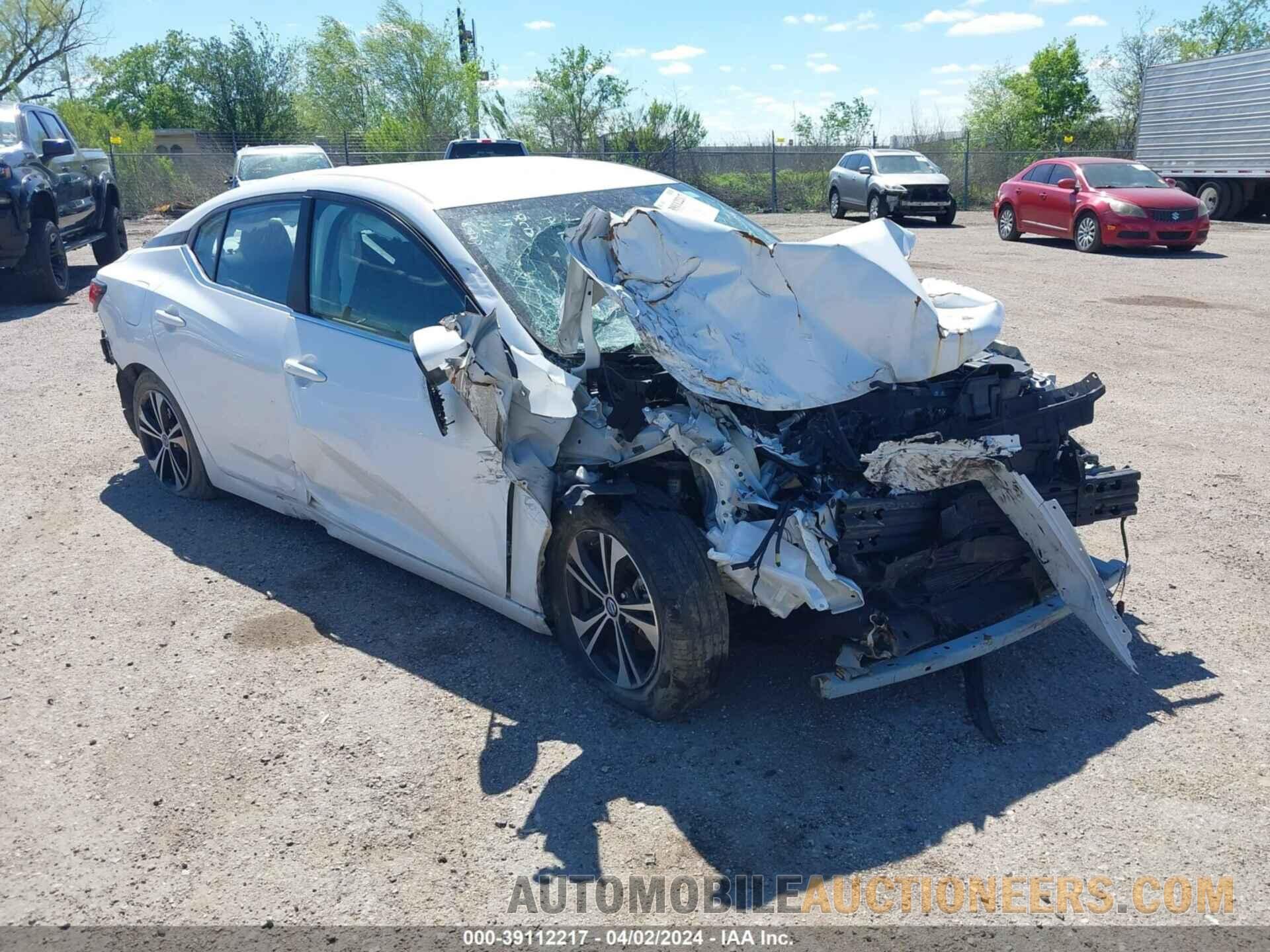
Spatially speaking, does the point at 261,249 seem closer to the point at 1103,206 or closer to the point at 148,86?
the point at 1103,206

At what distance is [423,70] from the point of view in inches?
1610

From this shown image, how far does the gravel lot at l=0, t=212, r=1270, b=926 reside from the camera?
2.99m

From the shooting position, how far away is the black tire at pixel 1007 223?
1948cm

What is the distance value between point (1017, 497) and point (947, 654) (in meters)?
0.58

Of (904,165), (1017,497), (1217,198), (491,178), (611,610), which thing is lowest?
(1217,198)

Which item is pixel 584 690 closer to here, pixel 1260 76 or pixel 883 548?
pixel 883 548

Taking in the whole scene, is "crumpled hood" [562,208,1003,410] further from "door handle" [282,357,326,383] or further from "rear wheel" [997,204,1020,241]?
"rear wheel" [997,204,1020,241]

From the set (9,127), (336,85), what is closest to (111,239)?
(9,127)

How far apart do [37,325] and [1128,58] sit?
44.3 meters

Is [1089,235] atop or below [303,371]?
below

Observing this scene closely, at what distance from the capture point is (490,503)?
3.91 m

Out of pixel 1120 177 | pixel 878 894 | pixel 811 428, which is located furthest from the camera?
pixel 1120 177

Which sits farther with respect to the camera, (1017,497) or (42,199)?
(42,199)

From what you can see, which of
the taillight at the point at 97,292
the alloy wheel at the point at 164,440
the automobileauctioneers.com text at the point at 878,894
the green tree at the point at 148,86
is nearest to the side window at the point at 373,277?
the alloy wheel at the point at 164,440
